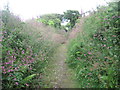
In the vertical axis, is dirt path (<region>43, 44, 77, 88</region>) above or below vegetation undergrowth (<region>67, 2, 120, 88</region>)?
below

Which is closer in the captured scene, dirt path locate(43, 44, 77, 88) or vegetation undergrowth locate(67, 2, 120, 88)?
vegetation undergrowth locate(67, 2, 120, 88)

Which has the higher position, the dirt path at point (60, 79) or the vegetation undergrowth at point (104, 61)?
the vegetation undergrowth at point (104, 61)

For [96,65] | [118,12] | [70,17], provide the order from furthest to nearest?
[70,17], [118,12], [96,65]

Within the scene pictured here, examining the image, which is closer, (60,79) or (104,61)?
(104,61)

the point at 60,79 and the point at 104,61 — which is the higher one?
the point at 104,61

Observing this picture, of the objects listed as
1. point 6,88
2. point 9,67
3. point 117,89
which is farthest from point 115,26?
point 6,88

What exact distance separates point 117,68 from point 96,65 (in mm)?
656

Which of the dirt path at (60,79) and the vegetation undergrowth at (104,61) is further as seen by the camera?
the dirt path at (60,79)

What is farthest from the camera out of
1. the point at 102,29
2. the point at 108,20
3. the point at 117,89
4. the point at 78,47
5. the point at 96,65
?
the point at 78,47

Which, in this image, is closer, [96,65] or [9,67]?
[9,67]

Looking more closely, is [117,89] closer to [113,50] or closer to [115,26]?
[113,50]

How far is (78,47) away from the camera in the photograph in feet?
19.6

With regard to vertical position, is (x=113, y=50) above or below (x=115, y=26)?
below

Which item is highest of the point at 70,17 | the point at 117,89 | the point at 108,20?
the point at 70,17
